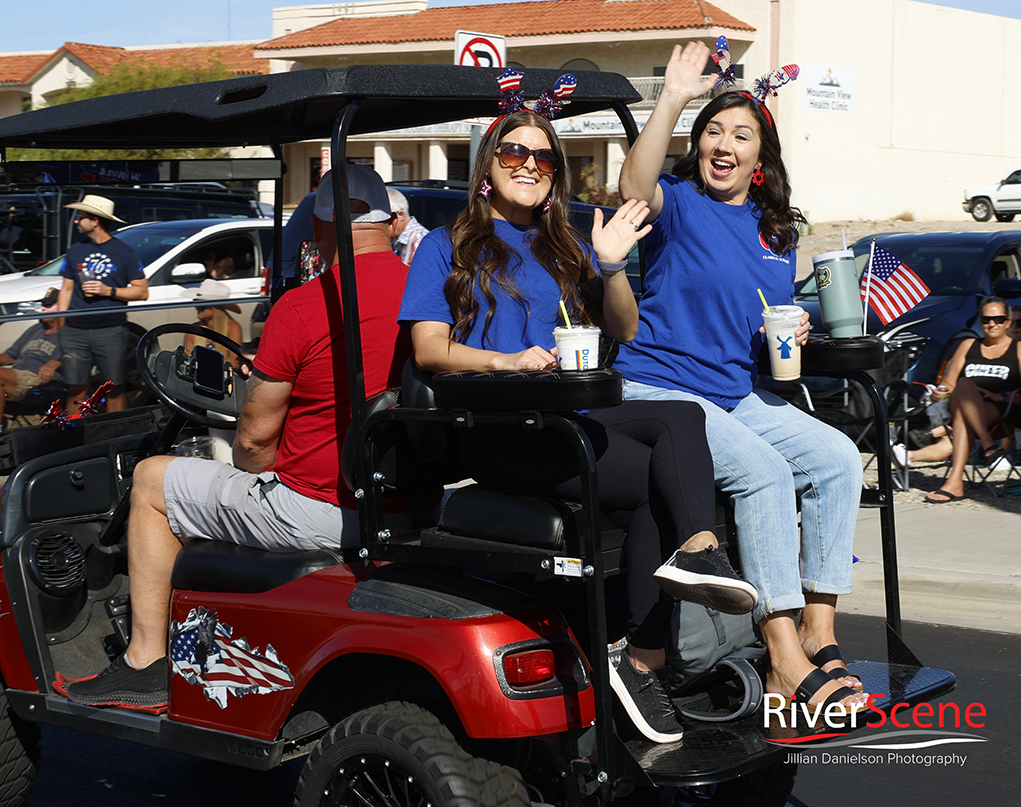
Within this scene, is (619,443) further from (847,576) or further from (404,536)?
(847,576)

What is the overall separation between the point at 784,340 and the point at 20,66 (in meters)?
50.0

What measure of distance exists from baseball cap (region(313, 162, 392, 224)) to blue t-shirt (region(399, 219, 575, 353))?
Answer: 284 millimetres

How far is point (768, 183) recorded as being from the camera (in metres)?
3.62

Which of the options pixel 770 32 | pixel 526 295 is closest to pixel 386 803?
pixel 526 295

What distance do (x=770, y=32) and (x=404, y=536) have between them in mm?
36366

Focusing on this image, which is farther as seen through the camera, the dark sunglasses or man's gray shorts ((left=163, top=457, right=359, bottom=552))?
man's gray shorts ((left=163, top=457, right=359, bottom=552))

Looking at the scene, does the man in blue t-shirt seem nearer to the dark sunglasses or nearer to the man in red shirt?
the man in red shirt

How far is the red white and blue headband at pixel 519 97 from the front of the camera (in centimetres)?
316

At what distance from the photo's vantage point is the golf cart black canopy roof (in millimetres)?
2918

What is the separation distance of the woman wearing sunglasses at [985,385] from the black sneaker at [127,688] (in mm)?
6392

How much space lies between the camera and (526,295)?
310cm

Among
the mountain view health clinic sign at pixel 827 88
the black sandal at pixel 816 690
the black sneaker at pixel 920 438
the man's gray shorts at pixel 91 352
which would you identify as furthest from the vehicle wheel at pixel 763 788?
the mountain view health clinic sign at pixel 827 88

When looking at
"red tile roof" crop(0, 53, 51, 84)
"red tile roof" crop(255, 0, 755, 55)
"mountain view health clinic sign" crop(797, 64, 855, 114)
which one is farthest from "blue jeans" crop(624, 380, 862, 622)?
"red tile roof" crop(0, 53, 51, 84)

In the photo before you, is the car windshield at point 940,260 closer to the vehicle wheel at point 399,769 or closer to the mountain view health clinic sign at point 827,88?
the vehicle wheel at point 399,769
